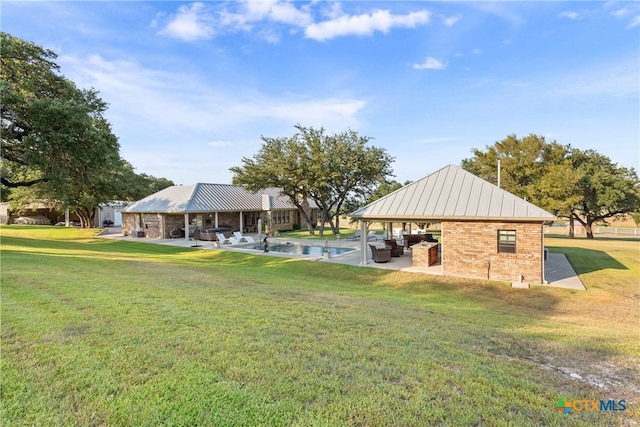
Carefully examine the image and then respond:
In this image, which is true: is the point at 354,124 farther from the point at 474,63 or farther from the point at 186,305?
the point at 186,305

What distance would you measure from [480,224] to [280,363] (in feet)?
37.6

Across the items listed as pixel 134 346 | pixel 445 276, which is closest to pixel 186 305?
pixel 134 346

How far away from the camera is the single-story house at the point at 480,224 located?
12180 mm

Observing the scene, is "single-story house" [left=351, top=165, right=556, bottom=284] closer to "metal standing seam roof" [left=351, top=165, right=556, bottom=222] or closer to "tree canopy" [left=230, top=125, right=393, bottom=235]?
"metal standing seam roof" [left=351, top=165, right=556, bottom=222]

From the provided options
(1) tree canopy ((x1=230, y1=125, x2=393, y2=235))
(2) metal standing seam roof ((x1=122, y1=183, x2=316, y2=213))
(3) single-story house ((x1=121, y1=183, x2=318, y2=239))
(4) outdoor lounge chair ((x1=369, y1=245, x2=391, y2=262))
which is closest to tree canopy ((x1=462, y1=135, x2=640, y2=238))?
(1) tree canopy ((x1=230, y1=125, x2=393, y2=235))

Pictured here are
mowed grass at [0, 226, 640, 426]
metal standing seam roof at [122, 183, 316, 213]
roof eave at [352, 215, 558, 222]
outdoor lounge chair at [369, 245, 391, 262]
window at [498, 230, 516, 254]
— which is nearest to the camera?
mowed grass at [0, 226, 640, 426]

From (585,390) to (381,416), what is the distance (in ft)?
7.44

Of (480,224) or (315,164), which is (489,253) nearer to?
(480,224)

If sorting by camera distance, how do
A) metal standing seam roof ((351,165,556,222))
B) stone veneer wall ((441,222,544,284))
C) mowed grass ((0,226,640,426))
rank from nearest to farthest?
mowed grass ((0,226,640,426)) < stone veneer wall ((441,222,544,284)) < metal standing seam roof ((351,165,556,222))

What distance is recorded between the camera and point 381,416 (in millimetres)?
2758

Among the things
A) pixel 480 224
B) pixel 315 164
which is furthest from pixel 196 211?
pixel 480 224

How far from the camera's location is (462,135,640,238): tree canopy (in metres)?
28.9

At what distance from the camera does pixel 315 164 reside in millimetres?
27375

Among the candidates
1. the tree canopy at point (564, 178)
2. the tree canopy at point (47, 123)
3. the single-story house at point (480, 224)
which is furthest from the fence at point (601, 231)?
the tree canopy at point (47, 123)
